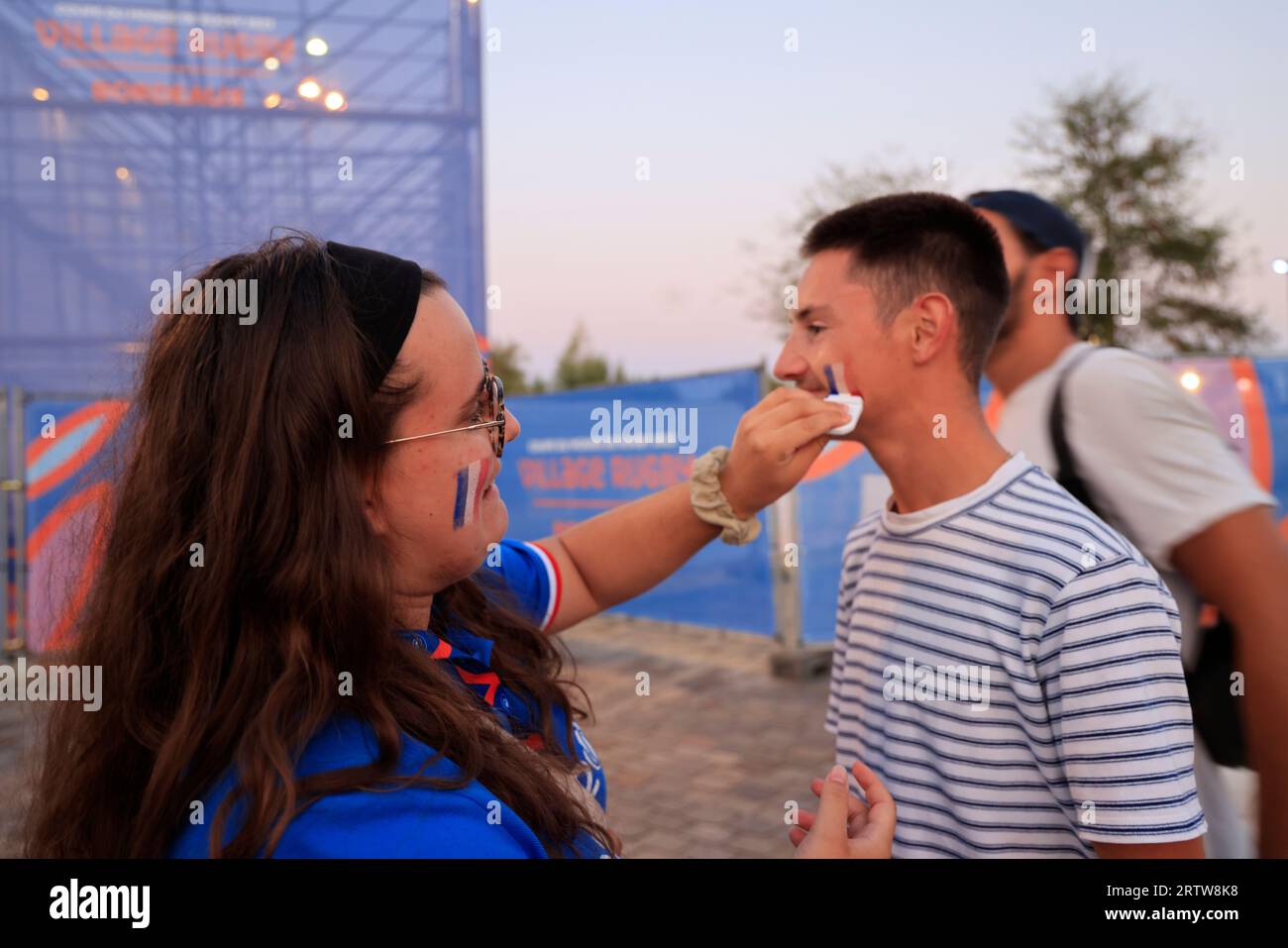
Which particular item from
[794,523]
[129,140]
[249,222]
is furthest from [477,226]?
[794,523]

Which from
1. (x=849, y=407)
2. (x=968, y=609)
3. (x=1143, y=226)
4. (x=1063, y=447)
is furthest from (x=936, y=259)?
(x=1143, y=226)

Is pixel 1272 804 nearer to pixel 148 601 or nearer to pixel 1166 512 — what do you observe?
pixel 1166 512

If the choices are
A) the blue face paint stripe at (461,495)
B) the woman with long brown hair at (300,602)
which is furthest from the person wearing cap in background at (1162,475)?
the blue face paint stripe at (461,495)

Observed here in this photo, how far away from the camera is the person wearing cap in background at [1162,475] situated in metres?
1.96

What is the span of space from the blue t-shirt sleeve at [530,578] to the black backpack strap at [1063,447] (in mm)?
1370

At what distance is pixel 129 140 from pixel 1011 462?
6010 mm

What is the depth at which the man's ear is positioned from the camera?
204 centimetres

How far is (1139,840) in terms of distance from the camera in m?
1.43

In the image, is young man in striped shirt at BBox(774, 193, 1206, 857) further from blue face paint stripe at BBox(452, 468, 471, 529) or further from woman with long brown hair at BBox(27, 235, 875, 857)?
blue face paint stripe at BBox(452, 468, 471, 529)

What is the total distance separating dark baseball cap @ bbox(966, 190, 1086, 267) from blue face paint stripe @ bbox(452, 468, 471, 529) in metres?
1.82
